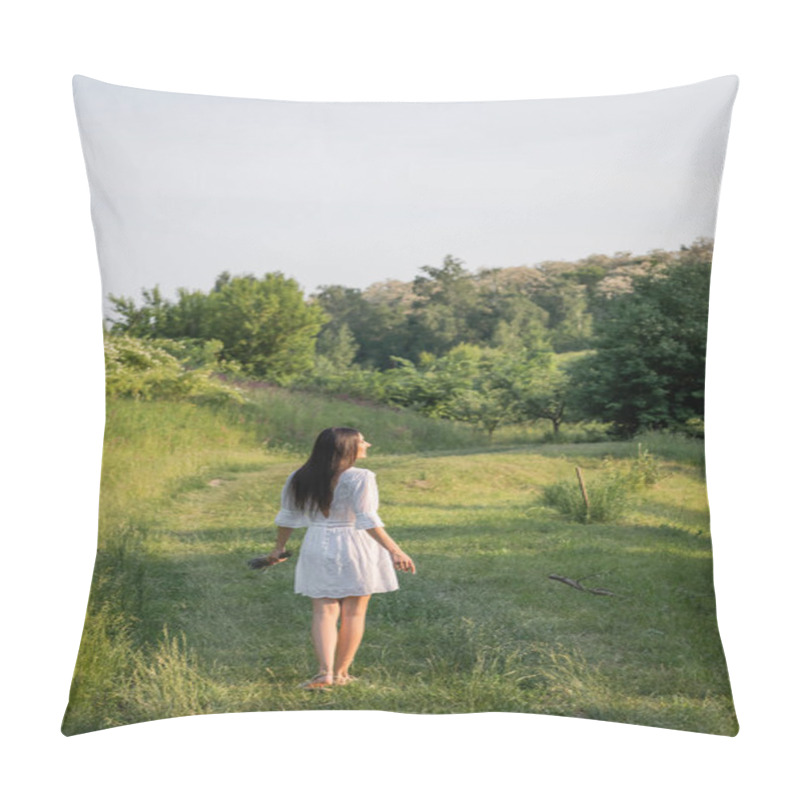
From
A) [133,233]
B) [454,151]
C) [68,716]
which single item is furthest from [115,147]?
[68,716]

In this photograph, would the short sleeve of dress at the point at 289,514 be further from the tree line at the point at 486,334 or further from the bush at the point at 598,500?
the bush at the point at 598,500

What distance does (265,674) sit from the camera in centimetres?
483

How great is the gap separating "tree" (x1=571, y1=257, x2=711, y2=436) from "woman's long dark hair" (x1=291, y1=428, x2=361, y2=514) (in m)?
0.98

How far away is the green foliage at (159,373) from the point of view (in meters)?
4.98

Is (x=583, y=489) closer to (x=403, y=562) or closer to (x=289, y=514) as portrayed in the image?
(x=403, y=562)

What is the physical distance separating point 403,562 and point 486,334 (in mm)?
979

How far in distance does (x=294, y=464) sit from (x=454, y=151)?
1.41 m

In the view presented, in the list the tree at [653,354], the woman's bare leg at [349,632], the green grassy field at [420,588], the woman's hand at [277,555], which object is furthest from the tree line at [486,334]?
the woman's bare leg at [349,632]

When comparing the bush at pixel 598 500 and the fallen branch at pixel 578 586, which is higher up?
the bush at pixel 598 500

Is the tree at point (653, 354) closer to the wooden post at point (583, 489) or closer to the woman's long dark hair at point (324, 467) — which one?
the wooden post at point (583, 489)

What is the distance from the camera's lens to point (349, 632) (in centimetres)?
487

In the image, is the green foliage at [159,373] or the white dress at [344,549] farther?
the green foliage at [159,373]

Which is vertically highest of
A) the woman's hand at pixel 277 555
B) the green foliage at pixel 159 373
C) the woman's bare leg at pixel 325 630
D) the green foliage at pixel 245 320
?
the green foliage at pixel 245 320

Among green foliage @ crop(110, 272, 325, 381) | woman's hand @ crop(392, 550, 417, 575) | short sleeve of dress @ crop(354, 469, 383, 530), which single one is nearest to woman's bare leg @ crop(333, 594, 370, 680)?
woman's hand @ crop(392, 550, 417, 575)
